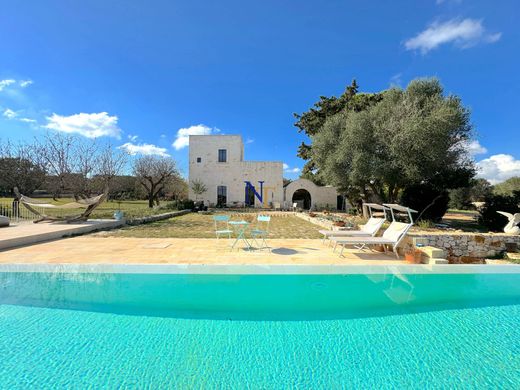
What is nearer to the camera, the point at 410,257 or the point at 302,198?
the point at 410,257

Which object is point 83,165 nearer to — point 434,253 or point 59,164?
point 59,164

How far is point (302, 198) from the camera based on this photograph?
28.2 metres

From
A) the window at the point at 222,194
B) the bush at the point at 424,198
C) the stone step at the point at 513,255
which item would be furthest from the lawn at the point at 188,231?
the window at the point at 222,194

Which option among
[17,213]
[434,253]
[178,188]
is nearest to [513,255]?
[434,253]

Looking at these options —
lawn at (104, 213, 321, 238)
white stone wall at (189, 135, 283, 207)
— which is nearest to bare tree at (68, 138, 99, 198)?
lawn at (104, 213, 321, 238)

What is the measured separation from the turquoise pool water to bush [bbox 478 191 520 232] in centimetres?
1026

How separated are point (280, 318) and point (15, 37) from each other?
13.9 metres

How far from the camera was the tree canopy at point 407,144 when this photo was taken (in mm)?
10781

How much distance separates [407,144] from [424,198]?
4712 mm

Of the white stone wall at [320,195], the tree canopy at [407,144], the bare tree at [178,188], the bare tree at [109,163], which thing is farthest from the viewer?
the bare tree at [178,188]

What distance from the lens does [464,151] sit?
41.7 ft

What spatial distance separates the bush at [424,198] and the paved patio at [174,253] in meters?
9.31

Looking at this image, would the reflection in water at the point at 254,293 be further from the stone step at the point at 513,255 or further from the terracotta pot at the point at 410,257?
the stone step at the point at 513,255

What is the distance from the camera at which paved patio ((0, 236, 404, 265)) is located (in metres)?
5.49
